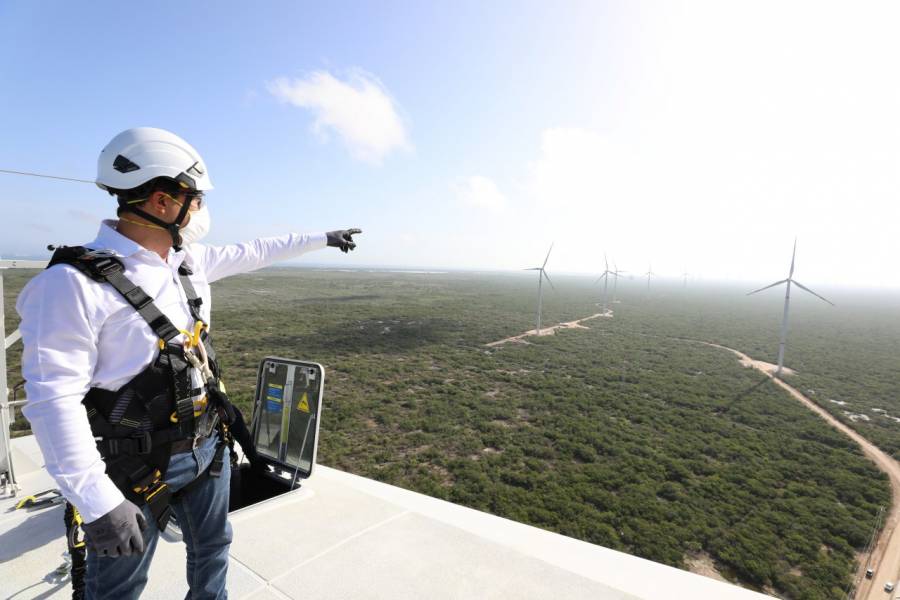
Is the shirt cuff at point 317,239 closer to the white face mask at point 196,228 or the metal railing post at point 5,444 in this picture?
the white face mask at point 196,228

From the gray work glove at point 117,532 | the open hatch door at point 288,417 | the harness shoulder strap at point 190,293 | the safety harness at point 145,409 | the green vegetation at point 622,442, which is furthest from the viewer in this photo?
the green vegetation at point 622,442

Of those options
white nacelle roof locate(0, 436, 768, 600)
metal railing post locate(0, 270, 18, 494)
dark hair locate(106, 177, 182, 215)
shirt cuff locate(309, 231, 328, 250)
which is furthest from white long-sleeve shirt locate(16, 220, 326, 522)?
metal railing post locate(0, 270, 18, 494)

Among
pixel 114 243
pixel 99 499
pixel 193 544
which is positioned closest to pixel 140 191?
pixel 114 243

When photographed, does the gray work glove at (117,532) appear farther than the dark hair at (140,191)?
No

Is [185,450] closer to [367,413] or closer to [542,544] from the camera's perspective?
[542,544]

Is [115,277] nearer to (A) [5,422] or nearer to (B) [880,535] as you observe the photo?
(A) [5,422]

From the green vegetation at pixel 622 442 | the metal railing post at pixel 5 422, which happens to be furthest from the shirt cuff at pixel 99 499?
the green vegetation at pixel 622 442

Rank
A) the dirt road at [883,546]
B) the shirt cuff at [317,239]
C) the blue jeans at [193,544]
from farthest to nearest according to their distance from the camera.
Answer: the dirt road at [883,546]
the shirt cuff at [317,239]
the blue jeans at [193,544]
